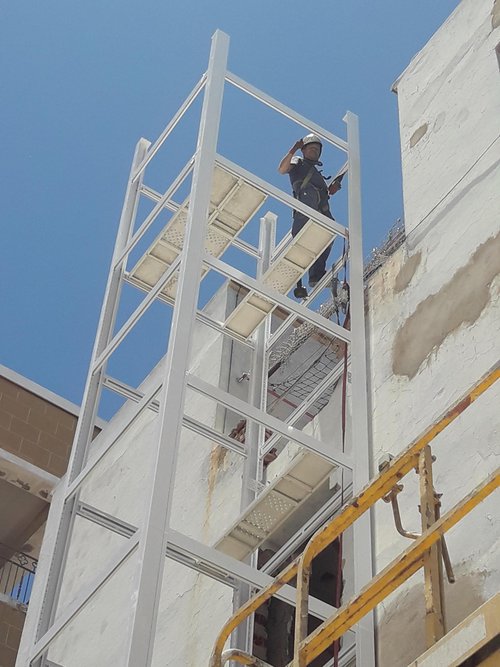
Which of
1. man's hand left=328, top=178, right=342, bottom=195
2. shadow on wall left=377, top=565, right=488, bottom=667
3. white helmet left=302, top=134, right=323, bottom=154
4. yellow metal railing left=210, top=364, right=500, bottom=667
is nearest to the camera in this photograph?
yellow metal railing left=210, top=364, right=500, bottom=667

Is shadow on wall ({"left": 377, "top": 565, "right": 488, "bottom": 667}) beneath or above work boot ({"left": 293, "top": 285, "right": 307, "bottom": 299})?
beneath

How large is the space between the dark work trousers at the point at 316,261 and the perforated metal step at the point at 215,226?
0.95 metres

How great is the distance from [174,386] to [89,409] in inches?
77.3

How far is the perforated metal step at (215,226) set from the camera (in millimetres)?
11914

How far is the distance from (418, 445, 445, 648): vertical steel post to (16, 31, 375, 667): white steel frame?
188 centimetres

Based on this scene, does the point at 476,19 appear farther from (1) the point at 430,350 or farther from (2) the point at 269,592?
(2) the point at 269,592

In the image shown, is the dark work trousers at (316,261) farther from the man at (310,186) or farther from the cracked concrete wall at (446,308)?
the cracked concrete wall at (446,308)

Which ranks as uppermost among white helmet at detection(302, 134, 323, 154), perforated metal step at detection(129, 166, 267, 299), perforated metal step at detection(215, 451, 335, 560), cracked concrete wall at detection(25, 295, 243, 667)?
white helmet at detection(302, 134, 323, 154)

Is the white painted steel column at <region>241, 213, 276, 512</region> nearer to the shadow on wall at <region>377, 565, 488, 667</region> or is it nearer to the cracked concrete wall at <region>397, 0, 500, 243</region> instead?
the cracked concrete wall at <region>397, 0, 500, 243</region>

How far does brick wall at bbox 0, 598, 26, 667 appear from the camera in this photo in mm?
19875

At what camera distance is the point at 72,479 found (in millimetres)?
10656

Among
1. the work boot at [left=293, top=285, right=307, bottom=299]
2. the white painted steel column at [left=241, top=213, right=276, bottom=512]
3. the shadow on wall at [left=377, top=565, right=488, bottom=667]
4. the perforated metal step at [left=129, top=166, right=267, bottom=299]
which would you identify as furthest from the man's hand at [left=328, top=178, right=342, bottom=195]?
the shadow on wall at [left=377, top=565, right=488, bottom=667]

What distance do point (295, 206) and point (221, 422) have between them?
243cm

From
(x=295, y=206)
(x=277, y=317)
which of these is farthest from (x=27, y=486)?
(x=295, y=206)
